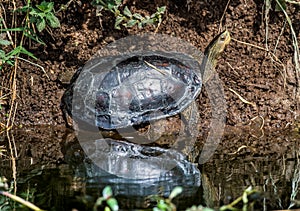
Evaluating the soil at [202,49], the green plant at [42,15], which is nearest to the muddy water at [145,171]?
the soil at [202,49]

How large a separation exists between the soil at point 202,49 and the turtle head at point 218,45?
7 cm

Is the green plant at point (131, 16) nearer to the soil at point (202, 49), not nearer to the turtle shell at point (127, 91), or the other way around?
the soil at point (202, 49)

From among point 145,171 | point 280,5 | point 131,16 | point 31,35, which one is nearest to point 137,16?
point 131,16

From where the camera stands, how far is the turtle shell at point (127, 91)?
269 cm

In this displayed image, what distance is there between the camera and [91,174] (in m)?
1.82

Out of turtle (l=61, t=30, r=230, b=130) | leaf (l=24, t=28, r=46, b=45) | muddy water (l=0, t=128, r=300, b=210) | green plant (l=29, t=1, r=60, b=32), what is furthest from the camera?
turtle (l=61, t=30, r=230, b=130)

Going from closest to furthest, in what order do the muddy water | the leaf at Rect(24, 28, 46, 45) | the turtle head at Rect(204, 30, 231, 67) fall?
the muddy water, the leaf at Rect(24, 28, 46, 45), the turtle head at Rect(204, 30, 231, 67)

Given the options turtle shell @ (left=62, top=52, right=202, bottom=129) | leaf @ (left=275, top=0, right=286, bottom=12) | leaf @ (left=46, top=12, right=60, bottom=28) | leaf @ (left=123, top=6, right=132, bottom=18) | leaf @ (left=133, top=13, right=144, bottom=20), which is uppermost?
leaf @ (left=275, top=0, right=286, bottom=12)

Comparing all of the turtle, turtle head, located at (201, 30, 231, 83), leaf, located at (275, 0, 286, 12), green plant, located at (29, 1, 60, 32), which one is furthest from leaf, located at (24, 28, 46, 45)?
leaf, located at (275, 0, 286, 12)

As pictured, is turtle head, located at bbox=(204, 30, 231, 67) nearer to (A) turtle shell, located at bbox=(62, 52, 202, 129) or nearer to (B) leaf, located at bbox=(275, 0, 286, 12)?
(A) turtle shell, located at bbox=(62, 52, 202, 129)

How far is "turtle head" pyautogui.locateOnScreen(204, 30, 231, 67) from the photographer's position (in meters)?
2.55

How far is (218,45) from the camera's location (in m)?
2.55

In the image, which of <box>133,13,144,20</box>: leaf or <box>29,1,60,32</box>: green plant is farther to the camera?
<box>133,13,144,20</box>: leaf

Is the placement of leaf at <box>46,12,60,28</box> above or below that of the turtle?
above
